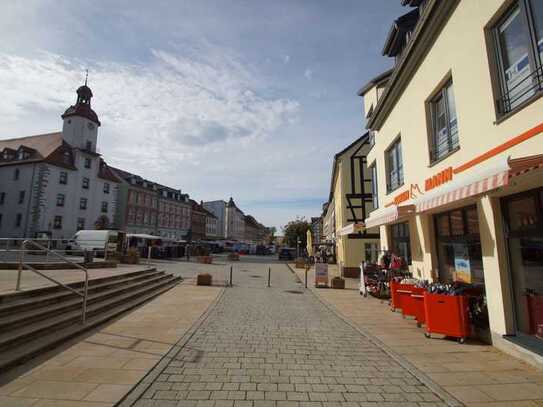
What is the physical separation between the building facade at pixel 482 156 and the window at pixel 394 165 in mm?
1341

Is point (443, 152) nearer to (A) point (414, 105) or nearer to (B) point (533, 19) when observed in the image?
(A) point (414, 105)

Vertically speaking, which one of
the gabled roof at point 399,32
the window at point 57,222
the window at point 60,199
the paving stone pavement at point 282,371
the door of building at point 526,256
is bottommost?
the paving stone pavement at point 282,371

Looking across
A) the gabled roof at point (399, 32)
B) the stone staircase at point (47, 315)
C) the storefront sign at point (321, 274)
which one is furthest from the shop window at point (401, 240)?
the stone staircase at point (47, 315)

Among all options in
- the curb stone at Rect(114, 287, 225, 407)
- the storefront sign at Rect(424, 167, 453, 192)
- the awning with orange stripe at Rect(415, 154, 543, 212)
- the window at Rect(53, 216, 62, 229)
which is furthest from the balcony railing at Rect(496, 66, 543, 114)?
the window at Rect(53, 216, 62, 229)

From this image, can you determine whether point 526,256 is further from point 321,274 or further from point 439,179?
point 321,274

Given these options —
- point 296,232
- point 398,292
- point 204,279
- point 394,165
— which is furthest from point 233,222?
point 398,292

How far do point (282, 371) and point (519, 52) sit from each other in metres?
7.03

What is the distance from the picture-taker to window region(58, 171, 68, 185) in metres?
38.9

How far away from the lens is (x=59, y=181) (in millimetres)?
38750

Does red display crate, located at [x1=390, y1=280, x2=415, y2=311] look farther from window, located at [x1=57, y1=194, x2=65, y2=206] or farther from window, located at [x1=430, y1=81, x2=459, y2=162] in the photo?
window, located at [x1=57, y1=194, x2=65, y2=206]

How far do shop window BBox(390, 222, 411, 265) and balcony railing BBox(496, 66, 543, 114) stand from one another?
5.70 metres

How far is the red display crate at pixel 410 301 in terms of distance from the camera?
7496 mm

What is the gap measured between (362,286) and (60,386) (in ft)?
35.5

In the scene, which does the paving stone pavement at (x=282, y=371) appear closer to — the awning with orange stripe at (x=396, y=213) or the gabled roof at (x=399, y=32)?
the awning with orange stripe at (x=396, y=213)
